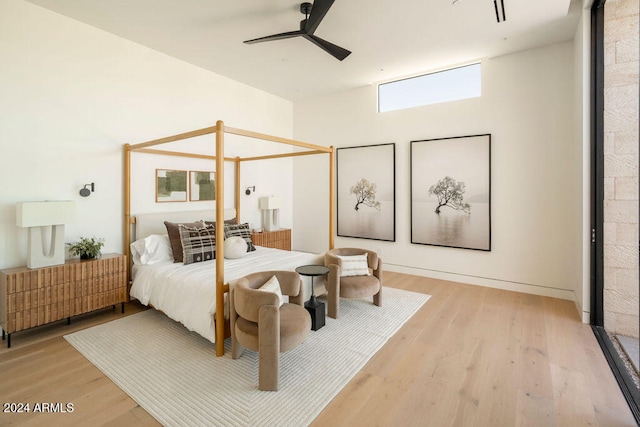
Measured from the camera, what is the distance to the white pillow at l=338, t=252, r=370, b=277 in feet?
11.5

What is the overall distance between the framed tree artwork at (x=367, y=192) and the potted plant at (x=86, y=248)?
12.1 feet

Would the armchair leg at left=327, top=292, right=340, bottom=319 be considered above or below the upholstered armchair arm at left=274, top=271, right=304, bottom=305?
below

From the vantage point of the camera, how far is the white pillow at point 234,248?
369cm

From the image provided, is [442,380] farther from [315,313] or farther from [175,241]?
[175,241]

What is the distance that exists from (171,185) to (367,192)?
3.09m

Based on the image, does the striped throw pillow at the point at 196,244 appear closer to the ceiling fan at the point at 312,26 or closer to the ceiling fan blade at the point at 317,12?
the ceiling fan at the point at 312,26

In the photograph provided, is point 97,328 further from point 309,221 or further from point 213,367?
point 309,221

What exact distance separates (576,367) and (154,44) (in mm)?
5384

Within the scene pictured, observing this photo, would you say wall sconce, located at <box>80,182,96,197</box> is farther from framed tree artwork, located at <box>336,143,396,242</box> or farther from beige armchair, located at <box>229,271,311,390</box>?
framed tree artwork, located at <box>336,143,396,242</box>

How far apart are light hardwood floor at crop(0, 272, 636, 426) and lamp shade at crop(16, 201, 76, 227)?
1.07m

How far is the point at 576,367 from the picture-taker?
7.73 feet

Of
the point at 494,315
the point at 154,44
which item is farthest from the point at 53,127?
the point at 494,315

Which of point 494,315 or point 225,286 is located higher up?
point 225,286

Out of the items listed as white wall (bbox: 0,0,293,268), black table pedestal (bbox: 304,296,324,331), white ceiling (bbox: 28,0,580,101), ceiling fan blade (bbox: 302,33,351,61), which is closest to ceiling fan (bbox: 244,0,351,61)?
ceiling fan blade (bbox: 302,33,351,61)
